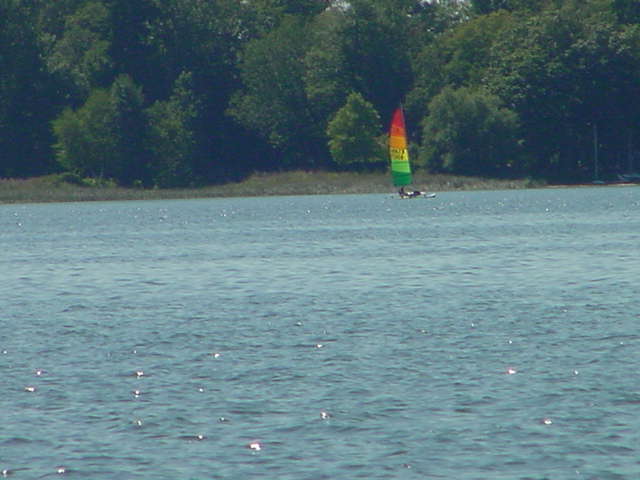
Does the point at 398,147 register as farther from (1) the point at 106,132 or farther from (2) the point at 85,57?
(2) the point at 85,57

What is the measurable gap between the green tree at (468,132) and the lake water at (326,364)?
78.7m

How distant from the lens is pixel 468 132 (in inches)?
5330

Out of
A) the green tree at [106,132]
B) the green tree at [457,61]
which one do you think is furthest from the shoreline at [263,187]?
the green tree at [457,61]

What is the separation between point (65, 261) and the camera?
5541 cm

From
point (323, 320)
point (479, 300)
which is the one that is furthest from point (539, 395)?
point (479, 300)

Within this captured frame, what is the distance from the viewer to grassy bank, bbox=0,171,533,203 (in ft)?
459

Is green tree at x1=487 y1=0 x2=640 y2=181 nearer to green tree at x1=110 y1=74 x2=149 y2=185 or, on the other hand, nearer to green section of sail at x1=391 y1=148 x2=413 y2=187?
green section of sail at x1=391 y1=148 x2=413 y2=187

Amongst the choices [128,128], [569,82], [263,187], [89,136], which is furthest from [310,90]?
[569,82]


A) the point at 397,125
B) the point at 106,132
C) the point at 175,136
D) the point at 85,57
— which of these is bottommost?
the point at 397,125

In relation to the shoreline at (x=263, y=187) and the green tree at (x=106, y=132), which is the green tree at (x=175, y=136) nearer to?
the green tree at (x=106, y=132)

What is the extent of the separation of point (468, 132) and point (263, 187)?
25757 millimetres

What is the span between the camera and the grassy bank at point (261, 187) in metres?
140

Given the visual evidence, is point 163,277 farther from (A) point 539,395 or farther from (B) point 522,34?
(B) point 522,34

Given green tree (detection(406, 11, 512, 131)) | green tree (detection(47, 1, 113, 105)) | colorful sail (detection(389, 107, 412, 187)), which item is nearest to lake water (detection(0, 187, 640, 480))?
colorful sail (detection(389, 107, 412, 187))
